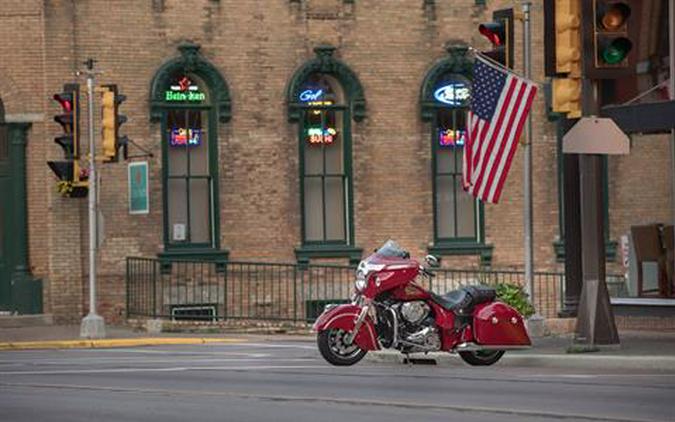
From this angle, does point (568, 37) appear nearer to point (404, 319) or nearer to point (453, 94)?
point (404, 319)

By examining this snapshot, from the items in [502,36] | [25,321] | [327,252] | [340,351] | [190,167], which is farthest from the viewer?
[327,252]

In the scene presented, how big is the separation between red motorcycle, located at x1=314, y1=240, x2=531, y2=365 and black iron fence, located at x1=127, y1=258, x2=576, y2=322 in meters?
11.9

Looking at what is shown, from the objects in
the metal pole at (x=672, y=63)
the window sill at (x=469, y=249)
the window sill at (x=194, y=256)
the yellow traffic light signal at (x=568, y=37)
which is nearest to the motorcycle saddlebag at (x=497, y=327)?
the yellow traffic light signal at (x=568, y=37)

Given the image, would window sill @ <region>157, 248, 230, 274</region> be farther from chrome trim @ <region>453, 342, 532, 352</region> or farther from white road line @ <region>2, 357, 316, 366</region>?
chrome trim @ <region>453, 342, 532, 352</region>

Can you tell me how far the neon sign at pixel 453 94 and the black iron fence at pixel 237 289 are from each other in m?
3.56

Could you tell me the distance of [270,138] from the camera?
3288 cm

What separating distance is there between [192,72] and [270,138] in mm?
1992

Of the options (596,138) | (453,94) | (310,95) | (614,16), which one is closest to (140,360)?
(596,138)

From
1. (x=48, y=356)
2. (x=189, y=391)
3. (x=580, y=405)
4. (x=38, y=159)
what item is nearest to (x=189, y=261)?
(x=38, y=159)

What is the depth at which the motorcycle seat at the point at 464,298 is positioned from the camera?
63.3 ft

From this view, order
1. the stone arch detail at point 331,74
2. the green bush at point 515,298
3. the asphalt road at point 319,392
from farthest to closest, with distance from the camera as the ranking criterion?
the stone arch detail at point 331,74, the green bush at point 515,298, the asphalt road at point 319,392

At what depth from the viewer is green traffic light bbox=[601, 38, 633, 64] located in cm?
1831

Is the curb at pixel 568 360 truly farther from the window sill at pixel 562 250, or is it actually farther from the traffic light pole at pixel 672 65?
the window sill at pixel 562 250

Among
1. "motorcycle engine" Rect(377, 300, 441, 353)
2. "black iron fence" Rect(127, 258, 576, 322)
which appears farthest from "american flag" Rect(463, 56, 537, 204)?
"black iron fence" Rect(127, 258, 576, 322)
